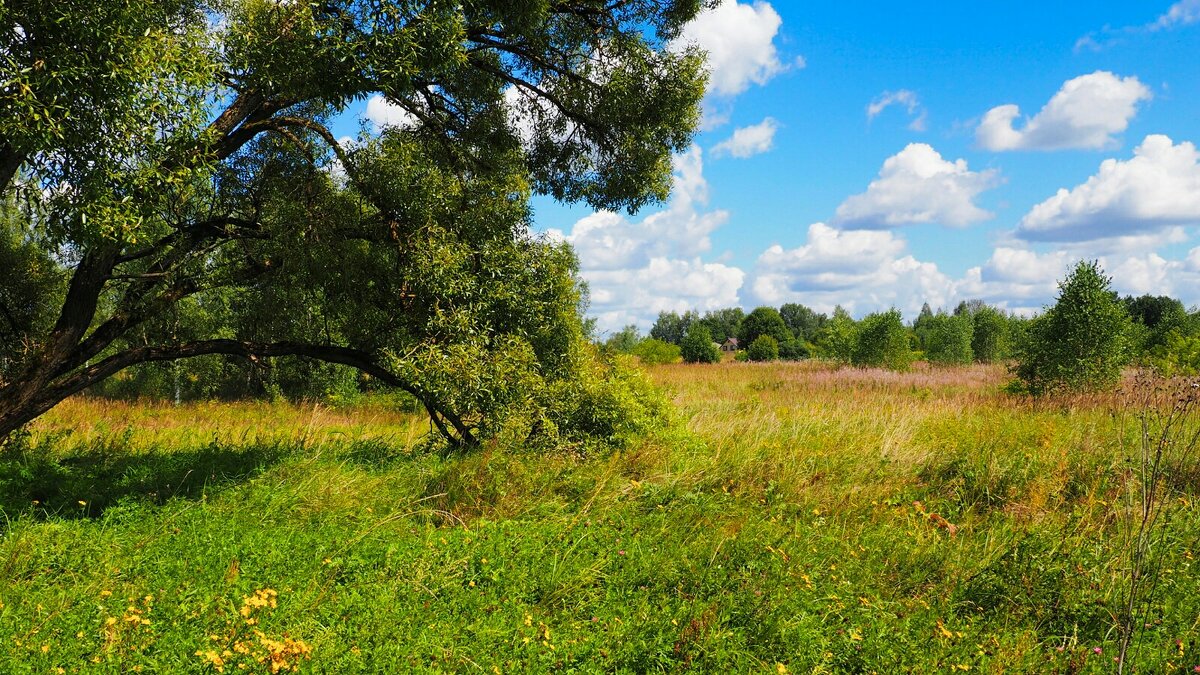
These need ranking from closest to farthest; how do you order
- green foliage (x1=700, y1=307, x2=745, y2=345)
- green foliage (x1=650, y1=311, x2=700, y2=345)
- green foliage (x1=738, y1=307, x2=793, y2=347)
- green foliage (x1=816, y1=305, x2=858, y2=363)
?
green foliage (x1=816, y1=305, x2=858, y2=363) → green foliage (x1=738, y1=307, x2=793, y2=347) → green foliage (x1=700, y1=307, x2=745, y2=345) → green foliage (x1=650, y1=311, x2=700, y2=345)

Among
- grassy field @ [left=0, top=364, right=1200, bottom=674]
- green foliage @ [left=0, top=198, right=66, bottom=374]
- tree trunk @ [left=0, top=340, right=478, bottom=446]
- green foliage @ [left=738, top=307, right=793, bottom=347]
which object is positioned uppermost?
green foliage @ [left=738, top=307, right=793, bottom=347]

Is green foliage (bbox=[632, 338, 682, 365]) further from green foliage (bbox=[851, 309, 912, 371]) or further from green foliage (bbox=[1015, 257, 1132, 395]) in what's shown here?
green foliage (bbox=[1015, 257, 1132, 395])

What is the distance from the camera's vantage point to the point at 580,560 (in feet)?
17.5

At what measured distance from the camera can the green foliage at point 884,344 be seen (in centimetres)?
2662

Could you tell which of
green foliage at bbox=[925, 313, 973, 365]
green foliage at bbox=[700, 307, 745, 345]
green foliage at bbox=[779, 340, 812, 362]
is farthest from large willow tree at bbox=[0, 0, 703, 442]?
green foliage at bbox=[700, 307, 745, 345]

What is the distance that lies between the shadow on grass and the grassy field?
40 millimetres

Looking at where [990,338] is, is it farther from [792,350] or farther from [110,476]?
[110,476]

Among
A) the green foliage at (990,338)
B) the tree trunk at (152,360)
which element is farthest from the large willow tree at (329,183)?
the green foliage at (990,338)

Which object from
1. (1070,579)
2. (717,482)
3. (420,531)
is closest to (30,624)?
(420,531)

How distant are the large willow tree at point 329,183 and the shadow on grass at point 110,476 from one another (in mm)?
729

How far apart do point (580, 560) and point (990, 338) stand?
1526 inches

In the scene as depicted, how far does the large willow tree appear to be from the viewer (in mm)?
5398

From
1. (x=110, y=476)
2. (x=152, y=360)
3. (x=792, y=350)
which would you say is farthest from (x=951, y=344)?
(x=110, y=476)

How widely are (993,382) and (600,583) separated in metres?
20.6
